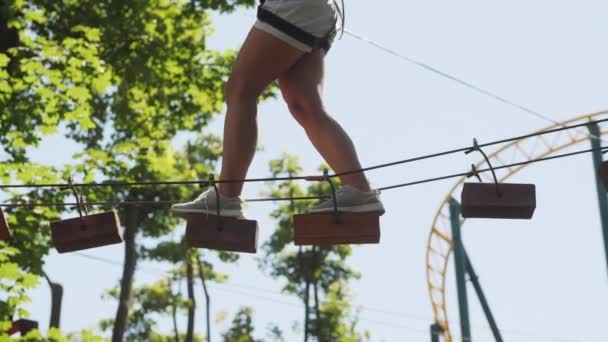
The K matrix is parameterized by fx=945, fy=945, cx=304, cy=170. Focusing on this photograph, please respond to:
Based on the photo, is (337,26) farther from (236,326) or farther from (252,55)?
(236,326)

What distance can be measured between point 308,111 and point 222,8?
9178mm

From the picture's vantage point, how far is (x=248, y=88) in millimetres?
3939

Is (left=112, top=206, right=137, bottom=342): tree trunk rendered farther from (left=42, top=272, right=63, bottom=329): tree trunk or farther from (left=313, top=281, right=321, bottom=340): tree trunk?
(left=313, top=281, right=321, bottom=340): tree trunk

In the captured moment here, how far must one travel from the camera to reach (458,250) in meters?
24.2

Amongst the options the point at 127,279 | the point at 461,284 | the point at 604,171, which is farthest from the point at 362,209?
the point at 461,284

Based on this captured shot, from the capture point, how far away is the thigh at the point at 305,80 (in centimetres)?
401

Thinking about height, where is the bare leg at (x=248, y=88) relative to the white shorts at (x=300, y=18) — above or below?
below

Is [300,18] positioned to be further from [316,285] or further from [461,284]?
[316,285]

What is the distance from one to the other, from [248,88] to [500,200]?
119 cm

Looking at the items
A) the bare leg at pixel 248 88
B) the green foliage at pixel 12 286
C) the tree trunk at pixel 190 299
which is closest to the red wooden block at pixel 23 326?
the green foliage at pixel 12 286

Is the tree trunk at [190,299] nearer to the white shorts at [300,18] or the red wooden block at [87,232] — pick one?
the red wooden block at [87,232]

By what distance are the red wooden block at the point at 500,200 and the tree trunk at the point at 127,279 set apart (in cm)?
1665

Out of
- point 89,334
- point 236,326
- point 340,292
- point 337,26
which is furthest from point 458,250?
point 337,26

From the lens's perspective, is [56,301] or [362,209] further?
[56,301]
